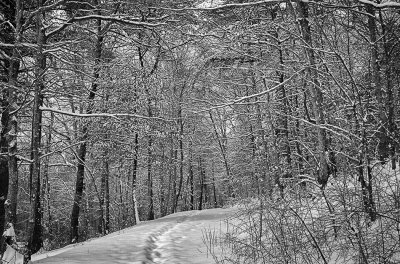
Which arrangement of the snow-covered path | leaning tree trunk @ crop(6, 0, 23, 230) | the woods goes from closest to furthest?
the woods < the snow-covered path < leaning tree trunk @ crop(6, 0, 23, 230)

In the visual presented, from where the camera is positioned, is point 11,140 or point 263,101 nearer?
point 11,140

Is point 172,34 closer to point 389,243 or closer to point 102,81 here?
point 102,81

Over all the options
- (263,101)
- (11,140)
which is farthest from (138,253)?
(263,101)

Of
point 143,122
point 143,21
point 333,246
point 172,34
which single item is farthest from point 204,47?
point 333,246

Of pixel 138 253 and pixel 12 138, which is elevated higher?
pixel 12 138

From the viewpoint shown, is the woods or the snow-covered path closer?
the woods

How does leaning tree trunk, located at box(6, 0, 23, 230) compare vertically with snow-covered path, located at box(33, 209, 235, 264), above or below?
above

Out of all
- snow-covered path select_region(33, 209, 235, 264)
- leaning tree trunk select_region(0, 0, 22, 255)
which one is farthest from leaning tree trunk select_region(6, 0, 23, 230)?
snow-covered path select_region(33, 209, 235, 264)

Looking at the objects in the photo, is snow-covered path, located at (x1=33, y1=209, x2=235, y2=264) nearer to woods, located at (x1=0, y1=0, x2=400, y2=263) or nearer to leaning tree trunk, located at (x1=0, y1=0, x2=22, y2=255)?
woods, located at (x1=0, y1=0, x2=400, y2=263)

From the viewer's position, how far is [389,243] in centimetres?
366

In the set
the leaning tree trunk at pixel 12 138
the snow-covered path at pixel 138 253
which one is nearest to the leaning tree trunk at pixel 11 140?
the leaning tree trunk at pixel 12 138

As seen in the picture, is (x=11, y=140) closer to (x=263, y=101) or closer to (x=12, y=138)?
(x=12, y=138)

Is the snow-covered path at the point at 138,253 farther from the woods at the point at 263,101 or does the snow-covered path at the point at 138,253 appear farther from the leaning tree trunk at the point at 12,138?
the leaning tree trunk at the point at 12,138

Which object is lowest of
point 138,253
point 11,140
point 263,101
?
point 138,253
